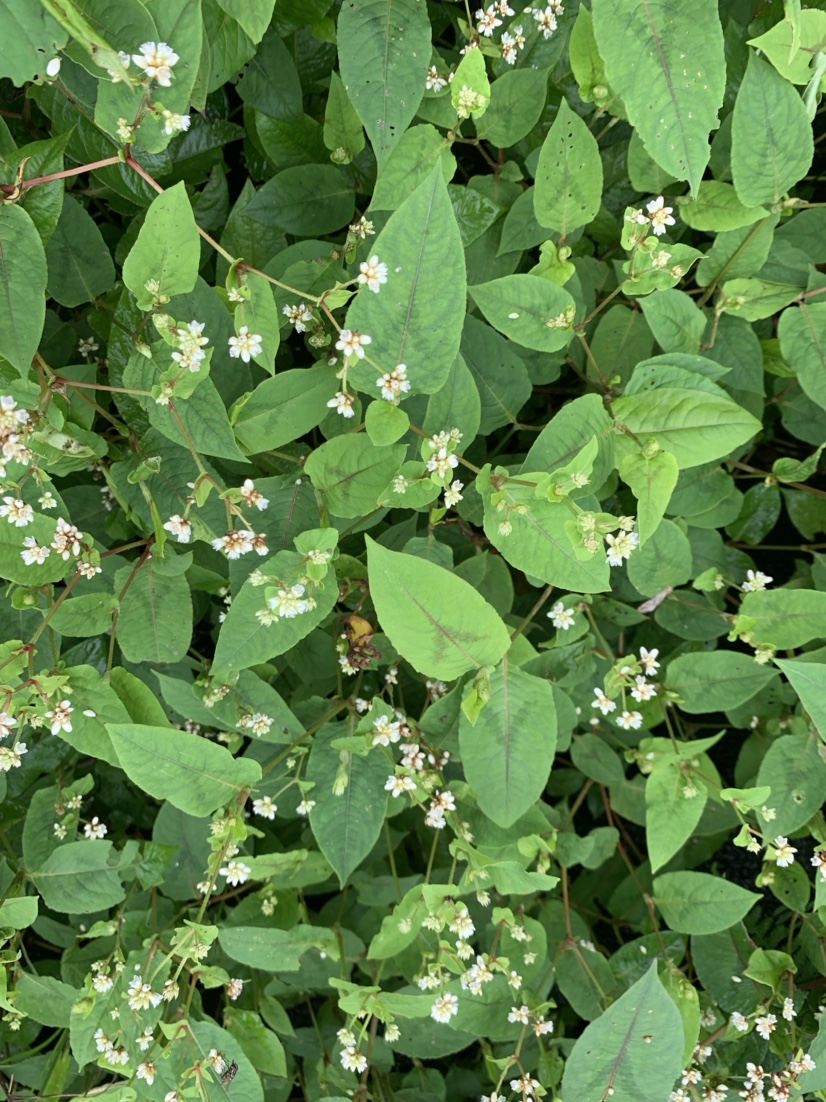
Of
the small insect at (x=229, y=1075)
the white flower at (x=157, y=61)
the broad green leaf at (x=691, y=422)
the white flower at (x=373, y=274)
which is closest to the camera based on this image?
the white flower at (x=157, y=61)

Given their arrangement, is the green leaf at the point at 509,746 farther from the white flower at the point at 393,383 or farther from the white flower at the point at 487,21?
the white flower at the point at 487,21

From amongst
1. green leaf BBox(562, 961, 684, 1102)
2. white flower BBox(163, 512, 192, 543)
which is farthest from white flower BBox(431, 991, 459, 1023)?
white flower BBox(163, 512, 192, 543)

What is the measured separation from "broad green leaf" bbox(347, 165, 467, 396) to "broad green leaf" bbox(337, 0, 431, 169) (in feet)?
0.63

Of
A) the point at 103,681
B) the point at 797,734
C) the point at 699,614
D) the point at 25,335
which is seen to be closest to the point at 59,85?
the point at 25,335

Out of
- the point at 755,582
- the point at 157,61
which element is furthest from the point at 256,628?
the point at 755,582

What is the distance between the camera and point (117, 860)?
164 centimetres

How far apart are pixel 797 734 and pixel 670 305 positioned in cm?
90

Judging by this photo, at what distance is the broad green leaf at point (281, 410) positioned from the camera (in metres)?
1.31

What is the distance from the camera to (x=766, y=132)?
1383 millimetres

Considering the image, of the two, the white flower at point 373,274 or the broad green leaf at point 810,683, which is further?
the broad green leaf at point 810,683

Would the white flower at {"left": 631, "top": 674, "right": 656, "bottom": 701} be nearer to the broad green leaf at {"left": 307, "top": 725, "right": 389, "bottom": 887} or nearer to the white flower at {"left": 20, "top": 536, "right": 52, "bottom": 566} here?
the broad green leaf at {"left": 307, "top": 725, "right": 389, "bottom": 887}

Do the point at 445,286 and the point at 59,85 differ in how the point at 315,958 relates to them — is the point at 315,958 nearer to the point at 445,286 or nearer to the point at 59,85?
the point at 445,286

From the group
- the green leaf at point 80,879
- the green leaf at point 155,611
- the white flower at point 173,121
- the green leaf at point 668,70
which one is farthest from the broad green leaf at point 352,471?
the green leaf at point 80,879

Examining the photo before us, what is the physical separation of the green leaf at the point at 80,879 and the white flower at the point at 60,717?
17.0 inches
